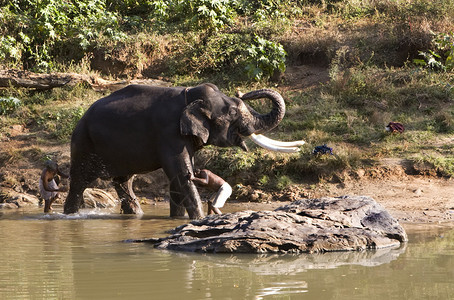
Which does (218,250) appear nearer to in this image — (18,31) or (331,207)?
(331,207)

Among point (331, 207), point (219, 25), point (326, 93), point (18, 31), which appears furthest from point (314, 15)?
point (331, 207)

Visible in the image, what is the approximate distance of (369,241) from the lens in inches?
314

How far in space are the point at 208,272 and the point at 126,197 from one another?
5747 millimetres

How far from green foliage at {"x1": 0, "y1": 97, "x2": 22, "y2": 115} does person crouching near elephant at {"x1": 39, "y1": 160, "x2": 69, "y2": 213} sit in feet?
15.6

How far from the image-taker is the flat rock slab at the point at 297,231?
7.63 meters

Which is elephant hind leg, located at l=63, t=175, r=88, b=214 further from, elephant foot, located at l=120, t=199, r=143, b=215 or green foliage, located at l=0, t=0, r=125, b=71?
green foliage, located at l=0, t=0, r=125, b=71

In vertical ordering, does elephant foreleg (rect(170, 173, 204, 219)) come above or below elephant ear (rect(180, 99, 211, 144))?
below

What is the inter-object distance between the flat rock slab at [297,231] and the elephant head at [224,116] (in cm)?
283

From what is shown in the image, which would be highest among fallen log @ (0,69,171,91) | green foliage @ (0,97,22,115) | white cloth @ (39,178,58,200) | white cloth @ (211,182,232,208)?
fallen log @ (0,69,171,91)

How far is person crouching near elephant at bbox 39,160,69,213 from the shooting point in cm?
1229

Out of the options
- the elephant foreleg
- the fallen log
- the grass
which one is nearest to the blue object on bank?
the grass

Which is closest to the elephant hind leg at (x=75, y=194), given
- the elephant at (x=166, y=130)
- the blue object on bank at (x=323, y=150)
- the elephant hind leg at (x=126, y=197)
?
the elephant at (x=166, y=130)

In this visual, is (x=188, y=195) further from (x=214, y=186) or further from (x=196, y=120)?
(x=196, y=120)

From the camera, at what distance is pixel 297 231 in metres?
7.81
